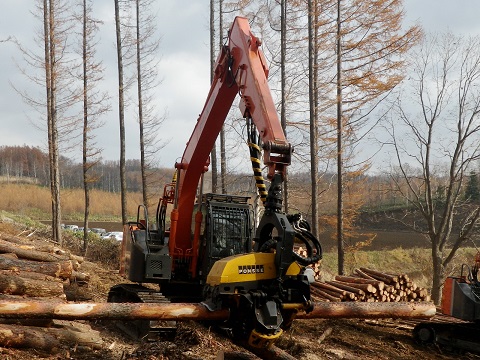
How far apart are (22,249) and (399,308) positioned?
8.65 meters

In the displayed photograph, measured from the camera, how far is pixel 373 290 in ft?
38.3

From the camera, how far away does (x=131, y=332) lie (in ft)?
26.8

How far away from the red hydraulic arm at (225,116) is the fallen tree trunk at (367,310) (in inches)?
64.2

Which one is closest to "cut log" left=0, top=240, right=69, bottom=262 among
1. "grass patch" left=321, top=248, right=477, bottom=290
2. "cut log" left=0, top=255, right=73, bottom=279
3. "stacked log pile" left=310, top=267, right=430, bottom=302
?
"cut log" left=0, top=255, right=73, bottom=279

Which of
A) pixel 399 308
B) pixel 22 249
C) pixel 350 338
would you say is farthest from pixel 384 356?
pixel 22 249

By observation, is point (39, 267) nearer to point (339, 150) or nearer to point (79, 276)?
point (79, 276)

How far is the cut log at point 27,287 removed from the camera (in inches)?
308

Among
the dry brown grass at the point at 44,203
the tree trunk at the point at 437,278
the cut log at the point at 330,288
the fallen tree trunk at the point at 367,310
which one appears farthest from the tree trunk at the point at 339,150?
the dry brown grass at the point at 44,203

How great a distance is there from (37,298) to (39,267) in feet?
5.89

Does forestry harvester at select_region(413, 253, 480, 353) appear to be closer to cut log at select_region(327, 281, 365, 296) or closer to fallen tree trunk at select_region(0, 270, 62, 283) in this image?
cut log at select_region(327, 281, 365, 296)

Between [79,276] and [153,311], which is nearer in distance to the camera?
[153,311]

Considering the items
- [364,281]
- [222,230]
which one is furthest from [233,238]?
[364,281]

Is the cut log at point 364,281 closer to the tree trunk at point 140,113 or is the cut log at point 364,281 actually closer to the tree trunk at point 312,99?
the tree trunk at point 312,99

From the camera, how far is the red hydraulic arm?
5754 millimetres
